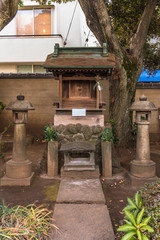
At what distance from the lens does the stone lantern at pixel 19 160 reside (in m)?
4.79

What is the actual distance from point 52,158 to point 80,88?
6.79ft

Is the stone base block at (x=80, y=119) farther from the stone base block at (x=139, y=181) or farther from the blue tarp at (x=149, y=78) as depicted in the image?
the blue tarp at (x=149, y=78)

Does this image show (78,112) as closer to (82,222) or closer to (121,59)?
(121,59)

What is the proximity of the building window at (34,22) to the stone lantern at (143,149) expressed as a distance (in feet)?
35.6

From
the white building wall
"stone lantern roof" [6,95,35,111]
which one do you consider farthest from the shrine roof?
the white building wall

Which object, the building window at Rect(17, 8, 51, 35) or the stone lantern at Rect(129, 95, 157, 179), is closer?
the stone lantern at Rect(129, 95, 157, 179)

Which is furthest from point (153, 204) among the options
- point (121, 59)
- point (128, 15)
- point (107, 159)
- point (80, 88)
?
point (128, 15)

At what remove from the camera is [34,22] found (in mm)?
13594

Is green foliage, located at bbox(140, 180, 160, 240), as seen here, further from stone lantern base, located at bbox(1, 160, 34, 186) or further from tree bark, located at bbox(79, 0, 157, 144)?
tree bark, located at bbox(79, 0, 157, 144)

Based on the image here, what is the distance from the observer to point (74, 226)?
9.46 ft

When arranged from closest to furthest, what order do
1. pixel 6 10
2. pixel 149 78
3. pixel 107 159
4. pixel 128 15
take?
1. pixel 6 10
2. pixel 107 159
3. pixel 128 15
4. pixel 149 78

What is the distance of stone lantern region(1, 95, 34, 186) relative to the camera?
4.79 m

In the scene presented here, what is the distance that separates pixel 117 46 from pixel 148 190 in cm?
569

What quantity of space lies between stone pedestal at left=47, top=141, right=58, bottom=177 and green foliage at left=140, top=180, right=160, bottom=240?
319 cm
